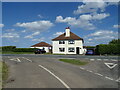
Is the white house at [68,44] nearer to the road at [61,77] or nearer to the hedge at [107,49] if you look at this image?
the hedge at [107,49]

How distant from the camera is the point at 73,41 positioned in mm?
53750

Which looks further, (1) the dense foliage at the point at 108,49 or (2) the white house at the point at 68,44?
(2) the white house at the point at 68,44

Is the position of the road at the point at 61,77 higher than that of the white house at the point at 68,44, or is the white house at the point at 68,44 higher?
the white house at the point at 68,44

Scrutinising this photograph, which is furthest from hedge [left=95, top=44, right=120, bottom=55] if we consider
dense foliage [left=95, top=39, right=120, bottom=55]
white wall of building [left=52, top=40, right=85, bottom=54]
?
white wall of building [left=52, top=40, right=85, bottom=54]

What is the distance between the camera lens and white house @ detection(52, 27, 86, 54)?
5325cm

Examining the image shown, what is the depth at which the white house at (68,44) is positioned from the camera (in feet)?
175

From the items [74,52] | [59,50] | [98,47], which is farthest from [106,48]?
[59,50]

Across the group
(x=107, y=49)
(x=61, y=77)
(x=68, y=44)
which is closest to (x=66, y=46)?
(x=68, y=44)

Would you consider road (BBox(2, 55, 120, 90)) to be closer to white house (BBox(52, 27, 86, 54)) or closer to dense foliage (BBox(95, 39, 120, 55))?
dense foliage (BBox(95, 39, 120, 55))

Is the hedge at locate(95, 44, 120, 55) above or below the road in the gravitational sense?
above

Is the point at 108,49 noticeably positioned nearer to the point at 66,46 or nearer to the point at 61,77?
the point at 66,46

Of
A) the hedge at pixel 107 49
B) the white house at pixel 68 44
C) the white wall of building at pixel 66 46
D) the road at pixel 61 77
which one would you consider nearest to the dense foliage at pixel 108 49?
the hedge at pixel 107 49

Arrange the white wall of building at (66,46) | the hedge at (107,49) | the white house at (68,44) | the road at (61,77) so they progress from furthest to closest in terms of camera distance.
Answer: the white house at (68,44) < the white wall of building at (66,46) < the hedge at (107,49) < the road at (61,77)

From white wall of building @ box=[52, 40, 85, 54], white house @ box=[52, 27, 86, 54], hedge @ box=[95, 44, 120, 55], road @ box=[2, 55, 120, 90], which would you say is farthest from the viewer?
white house @ box=[52, 27, 86, 54]
